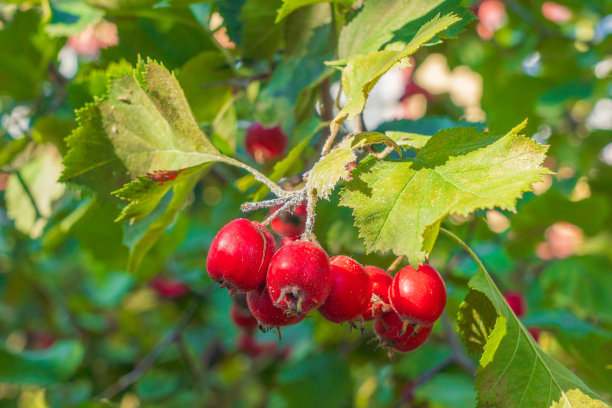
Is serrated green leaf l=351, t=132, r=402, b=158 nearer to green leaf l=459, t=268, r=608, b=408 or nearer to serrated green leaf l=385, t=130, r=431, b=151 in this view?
serrated green leaf l=385, t=130, r=431, b=151

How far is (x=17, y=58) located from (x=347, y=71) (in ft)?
3.96

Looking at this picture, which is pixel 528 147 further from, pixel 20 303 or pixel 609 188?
pixel 20 303

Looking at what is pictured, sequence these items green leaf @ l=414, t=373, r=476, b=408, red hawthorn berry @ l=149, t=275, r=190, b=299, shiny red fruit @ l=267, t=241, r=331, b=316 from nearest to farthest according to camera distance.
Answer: shiny red fruit @ l=267, t=241, r=331, b=316
green leaf @ l=414, t=373, r=476, b=408
red hawthorn berry @ l=149, t=275, r=190, b=299

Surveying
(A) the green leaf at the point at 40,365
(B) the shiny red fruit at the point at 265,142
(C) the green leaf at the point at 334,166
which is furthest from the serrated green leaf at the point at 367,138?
(A) the green leaf at the point at 40,365

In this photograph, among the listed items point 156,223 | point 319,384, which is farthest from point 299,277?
point 319,384

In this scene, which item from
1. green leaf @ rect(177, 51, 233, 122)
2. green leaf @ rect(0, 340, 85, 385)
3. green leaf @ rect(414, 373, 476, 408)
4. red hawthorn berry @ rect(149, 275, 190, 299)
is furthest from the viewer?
red hawthorn berry @ rect(149, 275, 190, 299)

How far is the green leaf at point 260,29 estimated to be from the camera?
1234 millimetres

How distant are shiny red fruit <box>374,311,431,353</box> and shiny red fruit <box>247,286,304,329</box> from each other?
151 millimetres

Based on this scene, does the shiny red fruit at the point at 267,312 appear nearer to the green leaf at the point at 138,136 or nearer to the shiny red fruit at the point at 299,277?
the shiny red fruit at the point at 299,277

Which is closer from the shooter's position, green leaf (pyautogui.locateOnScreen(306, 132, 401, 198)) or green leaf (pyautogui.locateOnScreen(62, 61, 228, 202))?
green leaf (pyautogui.locateOnScreen(306, 132, 401, 198))

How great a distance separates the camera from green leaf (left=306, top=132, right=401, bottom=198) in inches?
29.2

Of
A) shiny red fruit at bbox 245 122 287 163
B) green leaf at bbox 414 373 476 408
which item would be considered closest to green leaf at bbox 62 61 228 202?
shiny red fruit at bbox 245 122 287 163

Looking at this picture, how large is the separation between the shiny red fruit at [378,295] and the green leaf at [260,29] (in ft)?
2.21

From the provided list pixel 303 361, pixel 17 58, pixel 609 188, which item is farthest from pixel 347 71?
pixel 609 188
